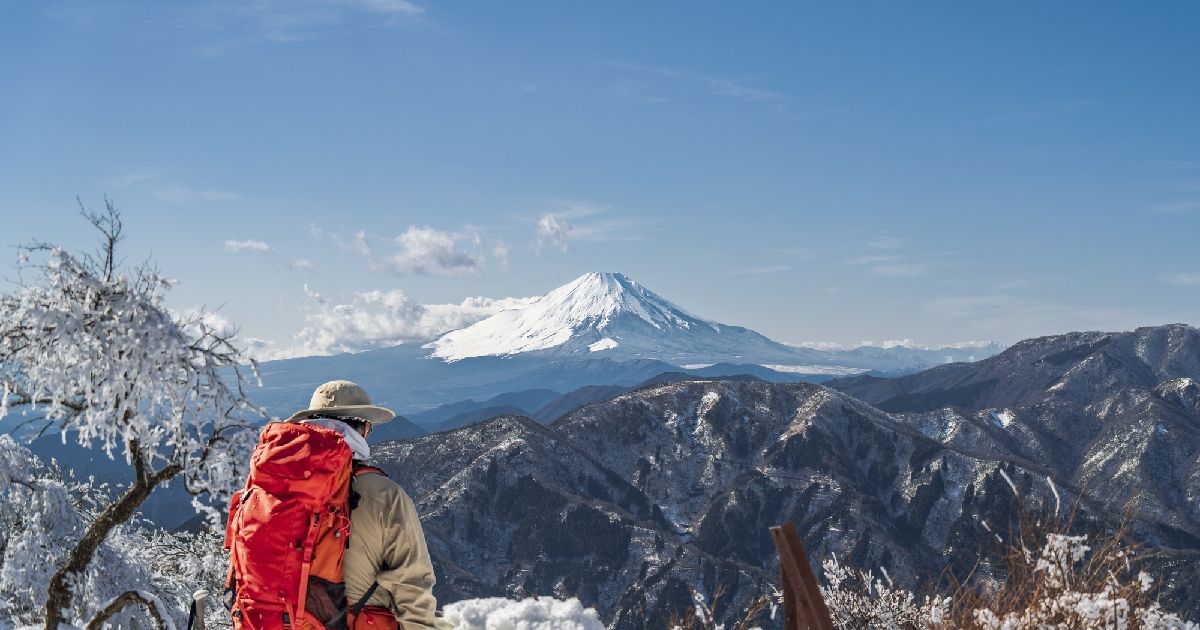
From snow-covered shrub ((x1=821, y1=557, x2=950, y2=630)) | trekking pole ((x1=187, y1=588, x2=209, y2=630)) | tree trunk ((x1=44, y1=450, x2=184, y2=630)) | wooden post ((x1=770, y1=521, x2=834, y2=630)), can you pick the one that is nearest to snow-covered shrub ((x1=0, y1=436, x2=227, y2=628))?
tree trunk ((x1=44, y1=450, x2=184, y2=630))

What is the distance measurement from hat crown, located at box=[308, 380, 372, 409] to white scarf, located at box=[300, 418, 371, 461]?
0.27 feet

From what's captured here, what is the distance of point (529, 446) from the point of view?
194 m

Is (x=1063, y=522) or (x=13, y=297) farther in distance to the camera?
(x=13, y=297)

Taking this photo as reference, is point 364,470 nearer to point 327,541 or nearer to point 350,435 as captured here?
point 350,435

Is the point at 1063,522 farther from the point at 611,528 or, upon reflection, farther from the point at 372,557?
the point at 611,528

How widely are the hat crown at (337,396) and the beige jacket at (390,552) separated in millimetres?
444

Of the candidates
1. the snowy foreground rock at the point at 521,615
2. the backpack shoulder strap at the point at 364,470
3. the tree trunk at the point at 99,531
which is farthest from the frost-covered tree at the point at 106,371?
the backpack shoulder strap at the point at 364,470

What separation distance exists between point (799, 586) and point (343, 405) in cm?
276

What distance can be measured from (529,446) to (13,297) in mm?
186062

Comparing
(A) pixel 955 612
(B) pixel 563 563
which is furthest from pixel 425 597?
(B) pixel 563 563

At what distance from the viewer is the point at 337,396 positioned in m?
4.90

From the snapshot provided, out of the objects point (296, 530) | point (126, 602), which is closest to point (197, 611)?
point (296, 530)

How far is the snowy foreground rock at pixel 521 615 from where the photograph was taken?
8.84 meters

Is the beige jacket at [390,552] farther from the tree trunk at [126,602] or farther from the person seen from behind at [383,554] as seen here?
the tree trunk at [126,602]
